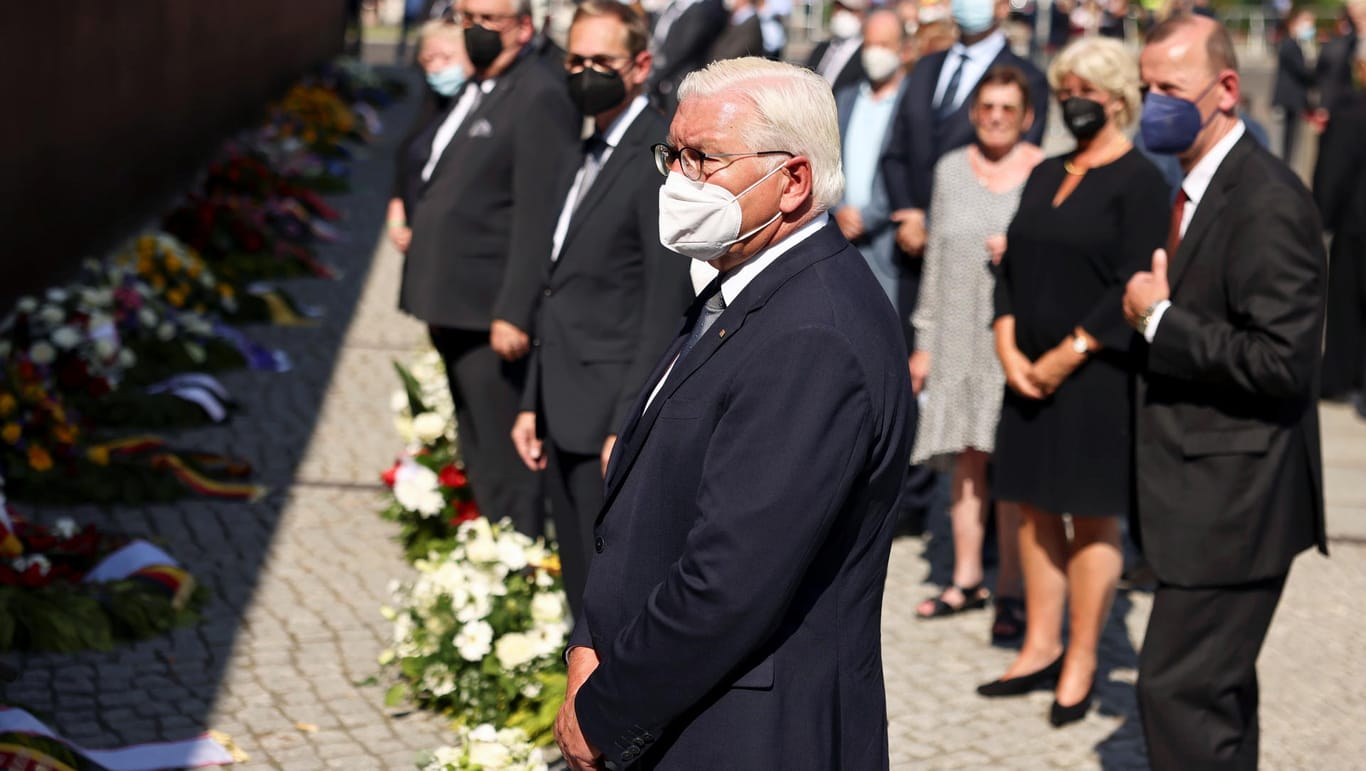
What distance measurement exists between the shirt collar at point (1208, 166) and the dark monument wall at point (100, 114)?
21.4 ft

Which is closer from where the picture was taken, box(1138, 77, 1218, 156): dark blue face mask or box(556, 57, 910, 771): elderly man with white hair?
box(556, 57, 910, 771): elderly man with white hair

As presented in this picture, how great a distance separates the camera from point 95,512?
7176 mm

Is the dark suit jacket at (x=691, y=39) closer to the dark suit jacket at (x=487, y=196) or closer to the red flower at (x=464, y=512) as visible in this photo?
the red flower at (x=464, y=512)

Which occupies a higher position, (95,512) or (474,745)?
(474,745)

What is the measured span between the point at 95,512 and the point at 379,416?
2.14m

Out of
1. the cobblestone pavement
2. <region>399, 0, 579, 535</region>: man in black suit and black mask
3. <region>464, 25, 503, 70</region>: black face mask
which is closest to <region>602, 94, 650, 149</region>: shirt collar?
<region>399, 0, 579, 535</region>: man in black suit and black mask

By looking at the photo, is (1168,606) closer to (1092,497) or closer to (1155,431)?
(1155,431)

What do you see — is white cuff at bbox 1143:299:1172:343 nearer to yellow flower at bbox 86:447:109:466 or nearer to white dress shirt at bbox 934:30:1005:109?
white dress shirt at bbox 934:30:1005:109

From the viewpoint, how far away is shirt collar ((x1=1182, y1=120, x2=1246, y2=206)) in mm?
4320

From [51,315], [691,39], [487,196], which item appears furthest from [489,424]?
[691,39]

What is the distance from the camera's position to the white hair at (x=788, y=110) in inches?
111

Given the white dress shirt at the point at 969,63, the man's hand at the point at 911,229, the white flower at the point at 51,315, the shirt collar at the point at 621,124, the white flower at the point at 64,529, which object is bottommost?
the white flower at the point at 51,315

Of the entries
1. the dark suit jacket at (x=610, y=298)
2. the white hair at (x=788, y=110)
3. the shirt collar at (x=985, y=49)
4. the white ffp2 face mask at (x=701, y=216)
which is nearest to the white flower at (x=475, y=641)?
the dark suit jacket at (x=610, y=298)

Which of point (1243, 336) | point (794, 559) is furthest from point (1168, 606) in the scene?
point (794, 559)
